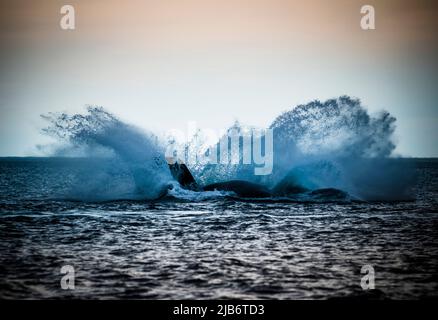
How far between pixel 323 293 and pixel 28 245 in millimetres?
11381

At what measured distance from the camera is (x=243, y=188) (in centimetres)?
3984

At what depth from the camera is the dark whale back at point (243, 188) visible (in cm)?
3878

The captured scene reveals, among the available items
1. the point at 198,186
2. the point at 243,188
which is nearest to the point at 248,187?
the point at 243,188

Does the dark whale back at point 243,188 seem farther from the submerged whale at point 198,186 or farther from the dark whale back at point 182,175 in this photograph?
the dark whale back at point 182,175

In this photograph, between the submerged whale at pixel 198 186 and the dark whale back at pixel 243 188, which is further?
the submerged whale at pixel 198 186

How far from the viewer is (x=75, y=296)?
13461mm

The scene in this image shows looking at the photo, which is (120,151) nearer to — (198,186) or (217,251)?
(198,186)

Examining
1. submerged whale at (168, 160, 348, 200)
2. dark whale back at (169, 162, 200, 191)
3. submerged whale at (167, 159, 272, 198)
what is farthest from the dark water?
dark whale back at (169, 162, 200, 191)

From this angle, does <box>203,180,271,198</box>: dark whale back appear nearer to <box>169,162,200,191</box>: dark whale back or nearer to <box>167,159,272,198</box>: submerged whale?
<box>167,159,272,198</box>: submerged whale

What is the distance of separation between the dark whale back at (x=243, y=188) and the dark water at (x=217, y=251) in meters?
6.21

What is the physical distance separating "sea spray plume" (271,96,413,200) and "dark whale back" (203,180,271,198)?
2.54 metres

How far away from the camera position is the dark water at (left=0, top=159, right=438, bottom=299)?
559 inches

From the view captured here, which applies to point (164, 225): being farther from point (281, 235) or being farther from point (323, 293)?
point (323, 293)

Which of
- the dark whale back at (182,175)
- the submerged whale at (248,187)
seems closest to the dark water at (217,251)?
the submerged whale at (248,187)
